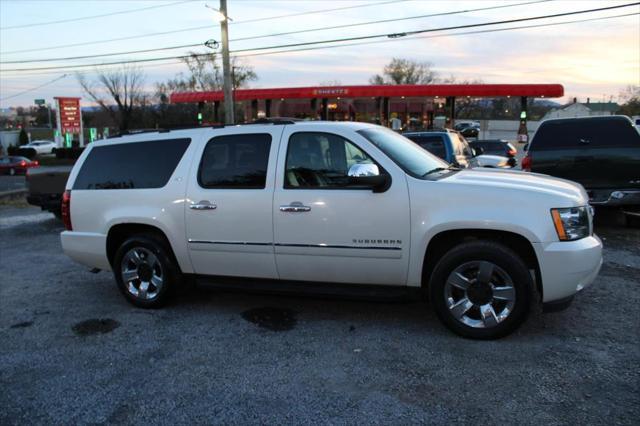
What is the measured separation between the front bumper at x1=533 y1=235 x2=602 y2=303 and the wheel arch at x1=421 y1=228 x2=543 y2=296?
90 mm

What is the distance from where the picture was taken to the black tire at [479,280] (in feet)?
13.5

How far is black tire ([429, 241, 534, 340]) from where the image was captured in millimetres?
4117

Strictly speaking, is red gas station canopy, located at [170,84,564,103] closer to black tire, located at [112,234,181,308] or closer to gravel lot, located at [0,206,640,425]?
gravel lot, located at [0,206,640,425]

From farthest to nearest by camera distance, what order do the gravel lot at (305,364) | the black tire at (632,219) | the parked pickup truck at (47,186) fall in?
the parked pickup truck at (47,186) < the black tire at (632,219) < the gravel lot at (305,364)

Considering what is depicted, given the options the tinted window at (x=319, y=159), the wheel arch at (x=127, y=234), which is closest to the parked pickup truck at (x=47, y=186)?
the wheel arch at (x=127, y=234)

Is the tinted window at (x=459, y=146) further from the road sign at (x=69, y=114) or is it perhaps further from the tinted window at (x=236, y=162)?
the road sign at (x=69, y=114)

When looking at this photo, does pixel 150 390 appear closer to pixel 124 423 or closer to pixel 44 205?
pixel 124 423

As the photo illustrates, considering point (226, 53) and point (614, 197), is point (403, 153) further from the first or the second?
point (226, 53)

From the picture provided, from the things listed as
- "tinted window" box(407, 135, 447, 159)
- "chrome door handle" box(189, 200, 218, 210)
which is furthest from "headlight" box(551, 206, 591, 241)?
"tinted window" box(407, 135, 447, 159)

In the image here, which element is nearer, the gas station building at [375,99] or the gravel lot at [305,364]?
the gravel lot at [305,364]

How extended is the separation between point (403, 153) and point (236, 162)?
156cm

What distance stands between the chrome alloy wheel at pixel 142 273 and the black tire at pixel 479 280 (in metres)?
2.77

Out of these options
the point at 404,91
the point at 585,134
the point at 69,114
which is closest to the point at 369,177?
the point at 585,134

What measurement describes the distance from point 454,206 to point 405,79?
80560 mm
